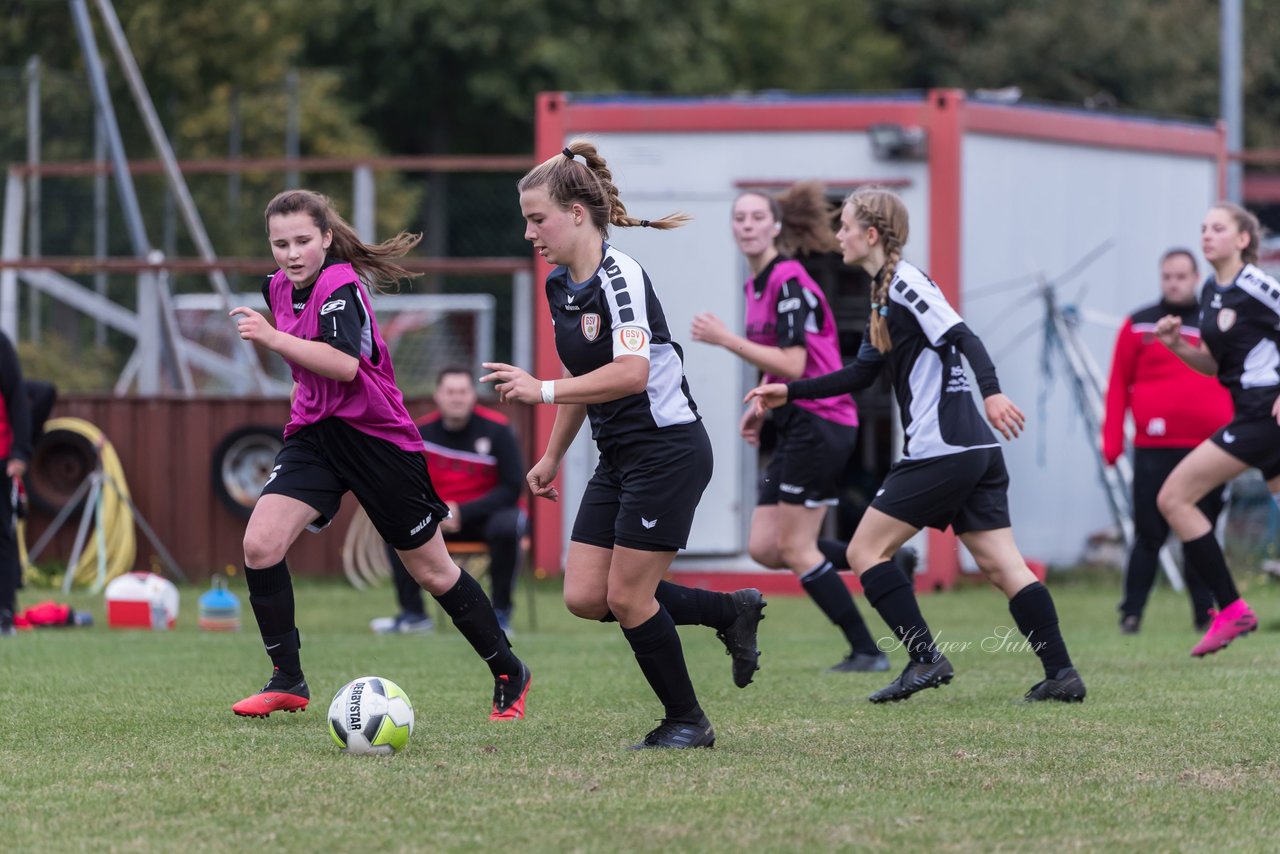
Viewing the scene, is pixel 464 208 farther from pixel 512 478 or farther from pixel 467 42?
pixel 512 478

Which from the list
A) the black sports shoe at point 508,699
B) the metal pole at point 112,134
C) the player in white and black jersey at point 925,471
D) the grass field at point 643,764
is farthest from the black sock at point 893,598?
the metal pole at point 112,134

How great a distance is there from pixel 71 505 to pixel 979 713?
8.51m

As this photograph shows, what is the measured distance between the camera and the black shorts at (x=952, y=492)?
666 centimetres

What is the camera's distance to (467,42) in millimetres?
30062

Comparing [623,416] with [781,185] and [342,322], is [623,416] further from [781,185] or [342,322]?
[781,185]

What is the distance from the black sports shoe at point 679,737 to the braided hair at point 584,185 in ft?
5.07

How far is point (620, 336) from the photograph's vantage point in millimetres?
5297

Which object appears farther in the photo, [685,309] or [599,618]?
[685,309]

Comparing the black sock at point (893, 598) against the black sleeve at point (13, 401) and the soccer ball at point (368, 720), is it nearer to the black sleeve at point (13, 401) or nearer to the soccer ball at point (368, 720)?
the soccer ball at point (368, 720)

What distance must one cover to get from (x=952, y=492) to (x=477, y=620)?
1826 mm

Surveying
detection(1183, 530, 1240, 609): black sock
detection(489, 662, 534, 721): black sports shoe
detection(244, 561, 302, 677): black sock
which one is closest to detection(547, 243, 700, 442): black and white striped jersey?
detection(489, 662, 534, 721): black sports shoe

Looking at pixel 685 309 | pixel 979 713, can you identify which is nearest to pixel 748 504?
pixel 685 309

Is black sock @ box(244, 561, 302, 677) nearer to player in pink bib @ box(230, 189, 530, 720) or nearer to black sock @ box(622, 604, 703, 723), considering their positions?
player in pink bib @ box(230, 189, 530, 720)

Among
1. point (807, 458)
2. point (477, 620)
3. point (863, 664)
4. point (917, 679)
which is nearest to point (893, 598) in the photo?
point (917, 679)
